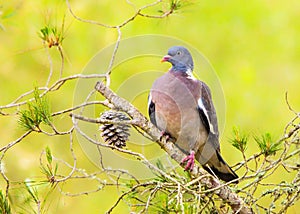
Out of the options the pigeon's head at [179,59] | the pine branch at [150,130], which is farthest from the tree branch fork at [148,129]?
the pigeon's head at [179,59]

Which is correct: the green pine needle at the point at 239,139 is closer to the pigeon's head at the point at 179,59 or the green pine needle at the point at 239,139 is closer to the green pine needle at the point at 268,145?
the green pine needle at the point at 268,145

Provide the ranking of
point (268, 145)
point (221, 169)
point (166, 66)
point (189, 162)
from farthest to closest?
1. point (166, 66)
2. point (221, 169)
3. point (189, 162)
4. point (268, 145)

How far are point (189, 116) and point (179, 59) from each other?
0.61 feet

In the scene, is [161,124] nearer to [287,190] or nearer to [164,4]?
[164,4]

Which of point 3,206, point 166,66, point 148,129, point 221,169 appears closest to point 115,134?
point 148,129

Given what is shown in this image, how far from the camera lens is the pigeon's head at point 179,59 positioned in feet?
7.22

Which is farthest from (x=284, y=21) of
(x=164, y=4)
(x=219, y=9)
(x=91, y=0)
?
(x=164, y=4)

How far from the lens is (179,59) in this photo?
7.22 feet

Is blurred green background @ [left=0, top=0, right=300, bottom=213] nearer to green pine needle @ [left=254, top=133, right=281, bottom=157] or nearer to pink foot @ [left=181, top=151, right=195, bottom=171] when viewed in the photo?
pink foot @ [left=181, top=151, right=195, bottom=171]

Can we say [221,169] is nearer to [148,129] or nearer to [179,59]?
[179,59]

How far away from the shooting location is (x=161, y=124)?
2119 mm

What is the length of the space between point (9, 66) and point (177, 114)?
1.35 metres

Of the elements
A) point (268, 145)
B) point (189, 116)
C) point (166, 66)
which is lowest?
point (268, 145)

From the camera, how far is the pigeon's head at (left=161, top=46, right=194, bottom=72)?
2199mm
